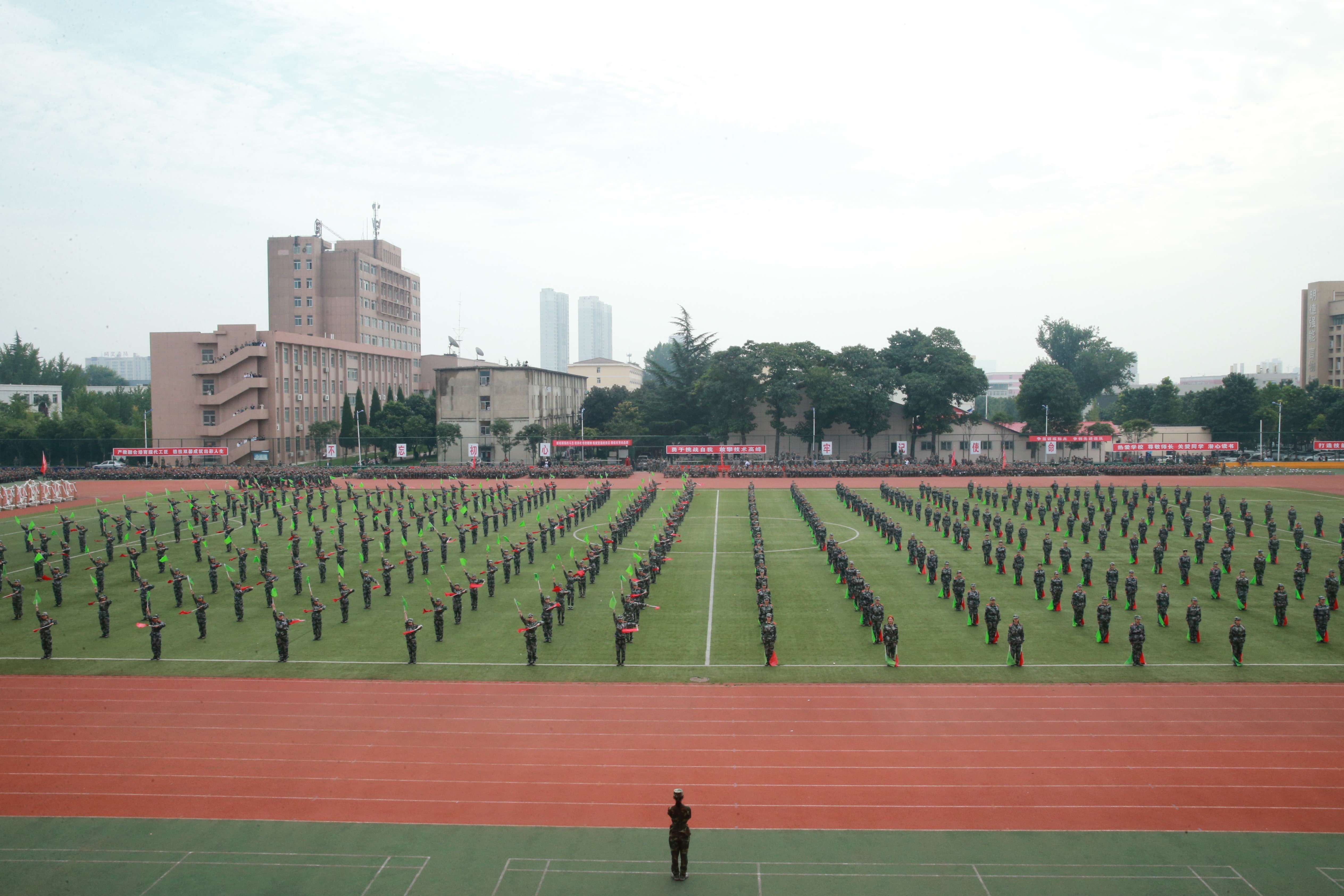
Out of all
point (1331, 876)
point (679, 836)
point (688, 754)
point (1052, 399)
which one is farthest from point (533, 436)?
point (1331, 876)

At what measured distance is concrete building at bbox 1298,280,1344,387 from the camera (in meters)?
78.6

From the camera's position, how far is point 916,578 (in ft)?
71.7

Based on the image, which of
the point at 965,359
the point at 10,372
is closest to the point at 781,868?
the point at 965,359

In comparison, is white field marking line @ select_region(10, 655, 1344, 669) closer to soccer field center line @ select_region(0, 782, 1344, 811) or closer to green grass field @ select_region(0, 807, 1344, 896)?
soccer field center line @ select_region(0, 782, 1344, 811)

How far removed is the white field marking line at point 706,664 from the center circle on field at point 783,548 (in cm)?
934

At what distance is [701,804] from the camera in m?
9.83

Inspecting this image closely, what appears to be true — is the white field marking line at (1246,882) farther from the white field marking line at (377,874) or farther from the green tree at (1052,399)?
the green tree at (1052,399)

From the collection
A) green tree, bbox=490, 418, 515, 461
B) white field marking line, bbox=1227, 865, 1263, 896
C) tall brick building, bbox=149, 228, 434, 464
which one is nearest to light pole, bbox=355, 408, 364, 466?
tall brick building, bbox=149, 228, 434, 464

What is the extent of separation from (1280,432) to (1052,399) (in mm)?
16084

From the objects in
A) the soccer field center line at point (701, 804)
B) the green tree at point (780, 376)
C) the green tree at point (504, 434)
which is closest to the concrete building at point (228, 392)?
the green tree at point (504, 434)

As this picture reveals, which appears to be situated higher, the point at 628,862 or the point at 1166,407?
the point at 1166,407

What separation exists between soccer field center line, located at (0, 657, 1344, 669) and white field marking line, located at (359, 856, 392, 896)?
5.26 meters

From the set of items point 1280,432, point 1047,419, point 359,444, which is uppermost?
point 1047,419

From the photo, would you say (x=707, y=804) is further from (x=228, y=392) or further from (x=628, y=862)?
(x=228, y=392)
